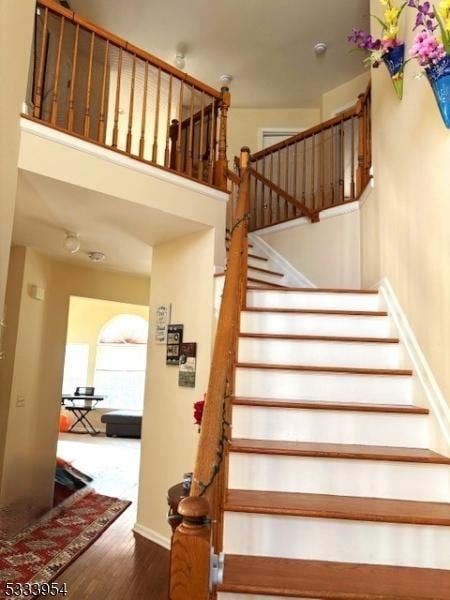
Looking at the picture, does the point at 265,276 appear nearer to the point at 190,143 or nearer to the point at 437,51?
the point at 190,143

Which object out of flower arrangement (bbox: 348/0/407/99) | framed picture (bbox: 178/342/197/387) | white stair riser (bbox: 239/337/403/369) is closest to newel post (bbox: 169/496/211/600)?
white stair riser (bbox: 239/337/403/369)

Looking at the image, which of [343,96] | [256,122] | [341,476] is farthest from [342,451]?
[256,122]

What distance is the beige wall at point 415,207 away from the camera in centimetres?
211

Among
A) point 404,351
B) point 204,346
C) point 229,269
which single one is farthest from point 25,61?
point 404,351

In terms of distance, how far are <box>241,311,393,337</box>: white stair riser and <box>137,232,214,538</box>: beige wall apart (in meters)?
0.63

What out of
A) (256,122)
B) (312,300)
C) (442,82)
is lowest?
(312,300)

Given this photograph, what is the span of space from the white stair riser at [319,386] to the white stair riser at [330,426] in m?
0.25

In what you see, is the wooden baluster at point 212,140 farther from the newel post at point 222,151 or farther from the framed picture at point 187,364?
the framed picture at point 187,364

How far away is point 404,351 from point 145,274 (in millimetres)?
3857

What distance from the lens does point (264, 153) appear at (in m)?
5.45

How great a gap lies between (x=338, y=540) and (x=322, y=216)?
338 cm

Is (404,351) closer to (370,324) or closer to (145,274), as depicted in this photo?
(370,324)

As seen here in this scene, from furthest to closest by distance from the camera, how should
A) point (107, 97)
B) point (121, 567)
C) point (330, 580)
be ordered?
1. point (107, 97)
2. point (121, 567)
3. point (330, 580)

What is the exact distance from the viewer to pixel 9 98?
255 centimetres
